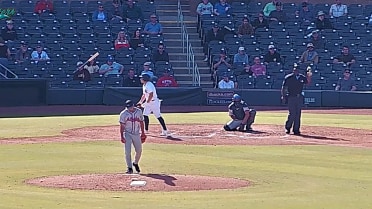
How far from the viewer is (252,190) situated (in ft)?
45.2

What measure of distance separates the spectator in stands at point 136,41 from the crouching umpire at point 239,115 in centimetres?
1200

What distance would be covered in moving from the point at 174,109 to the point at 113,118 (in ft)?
14.2

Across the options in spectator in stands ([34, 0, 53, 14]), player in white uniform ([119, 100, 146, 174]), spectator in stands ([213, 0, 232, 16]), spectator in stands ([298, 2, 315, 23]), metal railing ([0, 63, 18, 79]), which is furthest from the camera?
spectator in stands ([213, 0, 232, 16])

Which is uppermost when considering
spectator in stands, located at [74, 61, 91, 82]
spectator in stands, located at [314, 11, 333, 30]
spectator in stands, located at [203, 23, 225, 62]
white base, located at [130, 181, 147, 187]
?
spectator in stands, located at [314, 11, 333, 30]

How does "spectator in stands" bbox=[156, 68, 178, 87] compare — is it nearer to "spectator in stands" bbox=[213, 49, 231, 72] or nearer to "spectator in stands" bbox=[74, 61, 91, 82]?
"spectator in stands" bbox=[213, 49, 231, 72]

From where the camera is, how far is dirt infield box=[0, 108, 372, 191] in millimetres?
14203

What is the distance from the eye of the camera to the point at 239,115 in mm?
24094

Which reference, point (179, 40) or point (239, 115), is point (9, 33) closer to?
point (179, 40)

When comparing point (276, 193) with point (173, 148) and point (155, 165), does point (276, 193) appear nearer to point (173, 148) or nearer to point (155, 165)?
point (155, 165)

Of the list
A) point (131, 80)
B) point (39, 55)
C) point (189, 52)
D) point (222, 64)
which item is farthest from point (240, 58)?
point (39, 55)

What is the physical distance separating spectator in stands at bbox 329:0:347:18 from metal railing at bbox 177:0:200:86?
654 centimetres

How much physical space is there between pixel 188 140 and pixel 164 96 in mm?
11411

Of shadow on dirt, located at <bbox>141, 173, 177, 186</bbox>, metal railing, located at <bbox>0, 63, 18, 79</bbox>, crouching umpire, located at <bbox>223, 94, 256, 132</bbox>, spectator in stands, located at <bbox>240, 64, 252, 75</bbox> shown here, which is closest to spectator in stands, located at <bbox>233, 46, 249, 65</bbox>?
spectator in stands, located at <bbox>240, 64, 252, 75</bbox>

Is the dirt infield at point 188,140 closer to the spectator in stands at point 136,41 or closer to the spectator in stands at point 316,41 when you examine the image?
the spectator in stands at point 136,41
